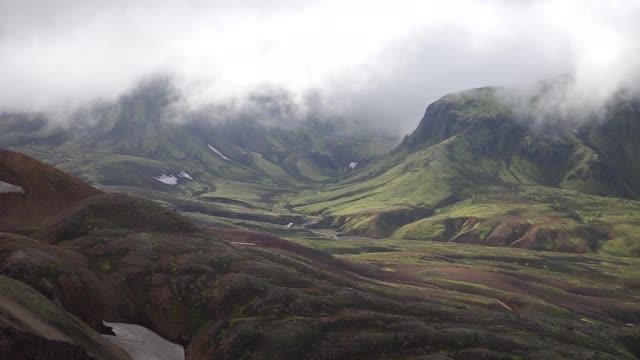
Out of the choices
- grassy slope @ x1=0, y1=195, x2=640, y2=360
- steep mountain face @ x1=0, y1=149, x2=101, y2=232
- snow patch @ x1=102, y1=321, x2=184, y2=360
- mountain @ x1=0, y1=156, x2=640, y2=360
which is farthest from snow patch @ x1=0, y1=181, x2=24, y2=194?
snow patch @ x1=102, y1=321, x2=184, y2=360

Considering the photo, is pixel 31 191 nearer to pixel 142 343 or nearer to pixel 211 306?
pixel 211 306

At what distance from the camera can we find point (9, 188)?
153875 millimetres

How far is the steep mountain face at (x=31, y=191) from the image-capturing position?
14875 centimetres

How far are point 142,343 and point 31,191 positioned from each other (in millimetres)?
79059

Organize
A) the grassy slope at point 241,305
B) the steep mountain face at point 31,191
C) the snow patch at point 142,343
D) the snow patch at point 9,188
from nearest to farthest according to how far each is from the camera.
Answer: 1. the snow patch at point 142,343
2. the grassy slope at point 241,305
3. the steep mountain face at point 31,191
4. the snow patch at point 9,188

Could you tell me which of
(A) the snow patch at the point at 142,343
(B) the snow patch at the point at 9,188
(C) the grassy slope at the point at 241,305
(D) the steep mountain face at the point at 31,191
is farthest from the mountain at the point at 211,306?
(B) the snow patch at the point at 9,188

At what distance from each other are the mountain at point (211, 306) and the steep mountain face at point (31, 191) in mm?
16359

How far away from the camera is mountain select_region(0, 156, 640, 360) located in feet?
315

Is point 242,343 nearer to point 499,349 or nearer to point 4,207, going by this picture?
point 499,349

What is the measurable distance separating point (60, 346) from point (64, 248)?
5464 centimetres

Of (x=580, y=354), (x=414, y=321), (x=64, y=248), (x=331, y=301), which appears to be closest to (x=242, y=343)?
(x=331, y=301)

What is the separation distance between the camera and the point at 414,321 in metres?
116

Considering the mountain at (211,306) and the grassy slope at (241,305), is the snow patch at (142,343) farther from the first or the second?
the grassy slope at (241,305)

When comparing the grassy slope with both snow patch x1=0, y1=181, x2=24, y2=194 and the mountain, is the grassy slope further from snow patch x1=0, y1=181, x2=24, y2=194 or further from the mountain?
snow patch x1=0, y1=181, x2=24, y2=194
